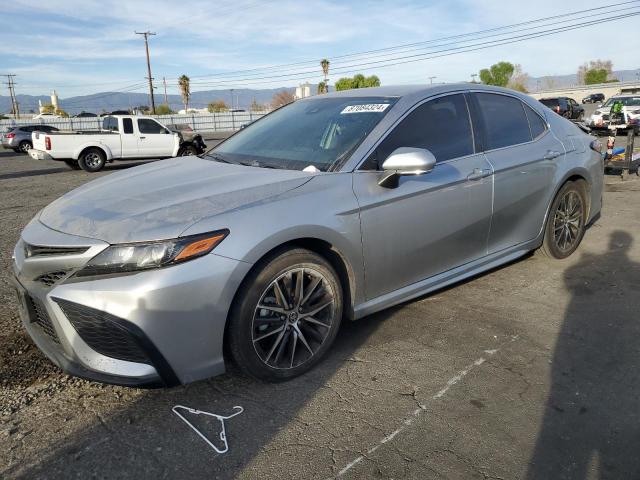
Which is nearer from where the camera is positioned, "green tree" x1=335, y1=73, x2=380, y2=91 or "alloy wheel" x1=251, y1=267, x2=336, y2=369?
A: "alloy wheel" x1=251, y1=267, x2=336, y2=369

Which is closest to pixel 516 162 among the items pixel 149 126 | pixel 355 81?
pixel 149 126

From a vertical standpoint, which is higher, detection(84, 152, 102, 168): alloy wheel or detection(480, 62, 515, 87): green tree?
detection(480, 62, 515, 87): green tree

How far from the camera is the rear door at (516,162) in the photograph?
12.6ft

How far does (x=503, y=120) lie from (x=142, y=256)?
3.08 m

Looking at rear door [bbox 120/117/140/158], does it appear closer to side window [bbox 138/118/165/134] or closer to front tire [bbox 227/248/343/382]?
side window [bbox 138/118/165/134]

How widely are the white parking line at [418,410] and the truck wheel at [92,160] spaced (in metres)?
14.2

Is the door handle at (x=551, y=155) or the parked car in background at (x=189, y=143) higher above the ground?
the door handle at (x=551, y=155)

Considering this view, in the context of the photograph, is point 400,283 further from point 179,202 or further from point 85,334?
point 85,334

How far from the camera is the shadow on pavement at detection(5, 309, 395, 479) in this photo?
216 centimetres

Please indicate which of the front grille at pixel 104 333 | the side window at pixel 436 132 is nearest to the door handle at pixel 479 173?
the side window at pixel 436 132

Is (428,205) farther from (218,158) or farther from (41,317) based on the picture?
(41,317)

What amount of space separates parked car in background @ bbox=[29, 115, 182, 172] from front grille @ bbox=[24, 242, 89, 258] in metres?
13.2

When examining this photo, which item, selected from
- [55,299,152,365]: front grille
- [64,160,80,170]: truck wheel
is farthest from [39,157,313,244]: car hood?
[64,160,80,170]: truck wheel

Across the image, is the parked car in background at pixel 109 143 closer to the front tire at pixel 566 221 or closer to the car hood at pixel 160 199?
the car hood at pixel 160 199
